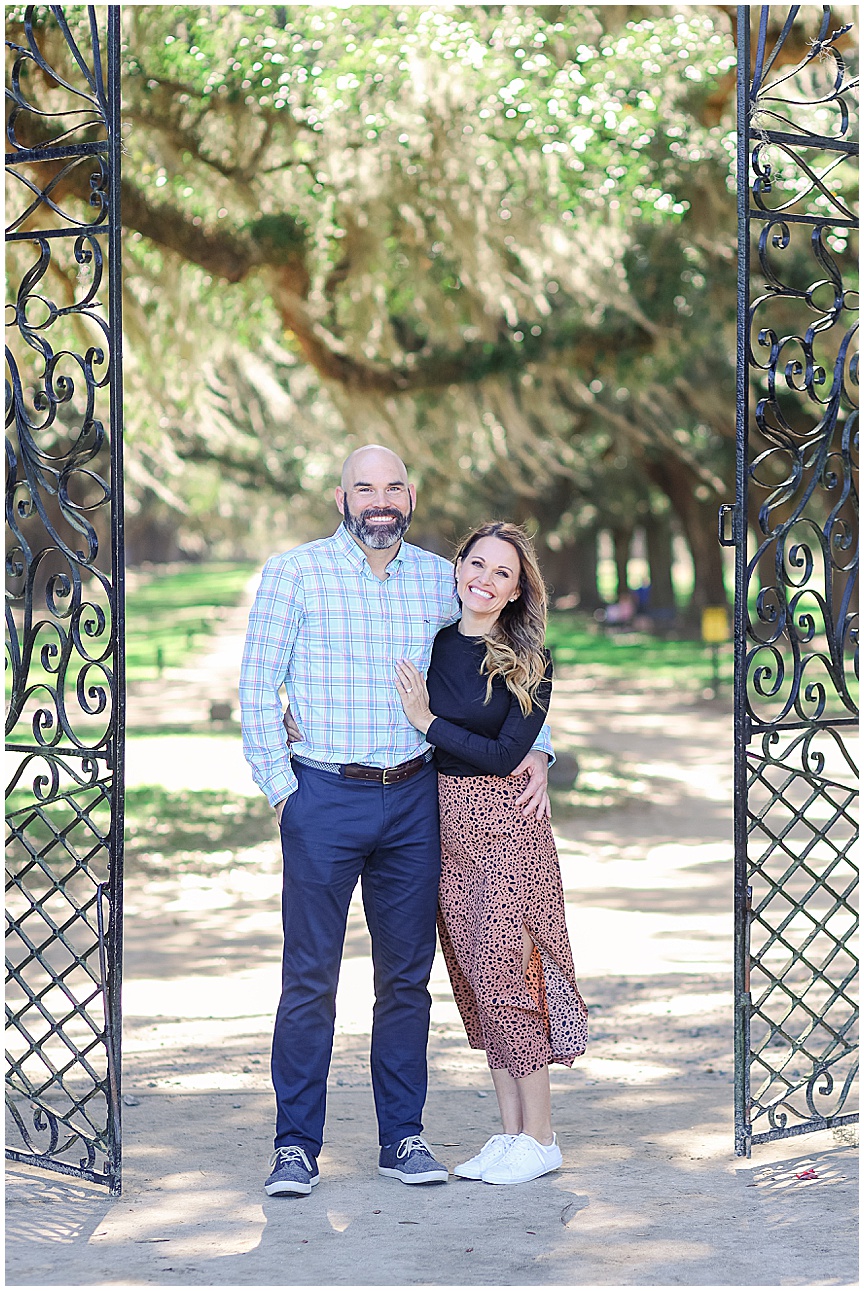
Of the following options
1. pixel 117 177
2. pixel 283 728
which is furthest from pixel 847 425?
pixel 117 177

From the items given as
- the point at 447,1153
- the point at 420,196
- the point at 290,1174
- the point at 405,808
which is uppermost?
the point at 420,196

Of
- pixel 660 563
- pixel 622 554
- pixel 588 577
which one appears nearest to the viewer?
pixel 660 563

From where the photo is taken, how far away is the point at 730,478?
26.2 meters

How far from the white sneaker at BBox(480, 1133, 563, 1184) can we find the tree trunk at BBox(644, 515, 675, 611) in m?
31.4

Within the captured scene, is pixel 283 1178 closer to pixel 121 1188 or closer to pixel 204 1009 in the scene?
pixel 121 1188

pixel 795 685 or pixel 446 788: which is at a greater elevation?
pixel 795 685

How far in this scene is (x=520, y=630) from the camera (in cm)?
468

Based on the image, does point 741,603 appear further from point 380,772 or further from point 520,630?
point 380,772

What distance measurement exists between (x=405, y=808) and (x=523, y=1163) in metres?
1.13

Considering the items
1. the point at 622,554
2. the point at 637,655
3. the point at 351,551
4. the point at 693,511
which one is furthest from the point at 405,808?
the point at 622,554

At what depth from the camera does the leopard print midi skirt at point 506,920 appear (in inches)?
182

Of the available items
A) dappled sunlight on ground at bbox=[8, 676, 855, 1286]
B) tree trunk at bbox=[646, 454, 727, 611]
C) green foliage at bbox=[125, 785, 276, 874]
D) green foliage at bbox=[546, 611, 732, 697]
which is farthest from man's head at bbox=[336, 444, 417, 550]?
tree trunk at bbox=[646, 454, 727, 611]

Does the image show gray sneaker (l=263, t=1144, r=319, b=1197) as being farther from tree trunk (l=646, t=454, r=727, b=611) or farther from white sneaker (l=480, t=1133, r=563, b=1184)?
tree trunk (l=646, t=454, r=727, b=611)

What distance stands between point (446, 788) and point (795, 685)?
112 cm
